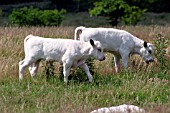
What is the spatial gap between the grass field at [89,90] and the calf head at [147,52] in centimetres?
18

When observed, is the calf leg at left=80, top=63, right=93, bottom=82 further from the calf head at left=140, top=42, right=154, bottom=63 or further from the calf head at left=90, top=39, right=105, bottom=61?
the calf head at left=140, top=42, right=154, bottom=63

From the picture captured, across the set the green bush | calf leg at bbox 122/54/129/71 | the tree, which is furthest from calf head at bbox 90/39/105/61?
the tree

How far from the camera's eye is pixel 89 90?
407 inches

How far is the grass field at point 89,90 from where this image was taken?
894 centimetres

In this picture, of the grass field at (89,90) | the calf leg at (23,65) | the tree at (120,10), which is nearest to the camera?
the grass field at (89,90)

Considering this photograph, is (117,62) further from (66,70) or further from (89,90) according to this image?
(89,90)

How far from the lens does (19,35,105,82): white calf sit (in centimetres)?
1132

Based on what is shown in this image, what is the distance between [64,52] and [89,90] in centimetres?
136

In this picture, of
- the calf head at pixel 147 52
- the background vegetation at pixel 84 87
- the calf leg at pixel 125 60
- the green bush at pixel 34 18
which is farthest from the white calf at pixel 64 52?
the green bush at pixel 34 18

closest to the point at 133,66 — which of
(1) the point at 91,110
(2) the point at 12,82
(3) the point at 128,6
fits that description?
(2) the point at 12,82

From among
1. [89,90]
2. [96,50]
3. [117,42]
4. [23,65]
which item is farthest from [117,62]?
[89,90]

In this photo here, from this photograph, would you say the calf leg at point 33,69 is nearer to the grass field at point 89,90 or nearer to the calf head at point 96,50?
the grass field at point 89,90

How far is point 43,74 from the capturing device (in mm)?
11969

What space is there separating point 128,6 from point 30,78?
2393cm
